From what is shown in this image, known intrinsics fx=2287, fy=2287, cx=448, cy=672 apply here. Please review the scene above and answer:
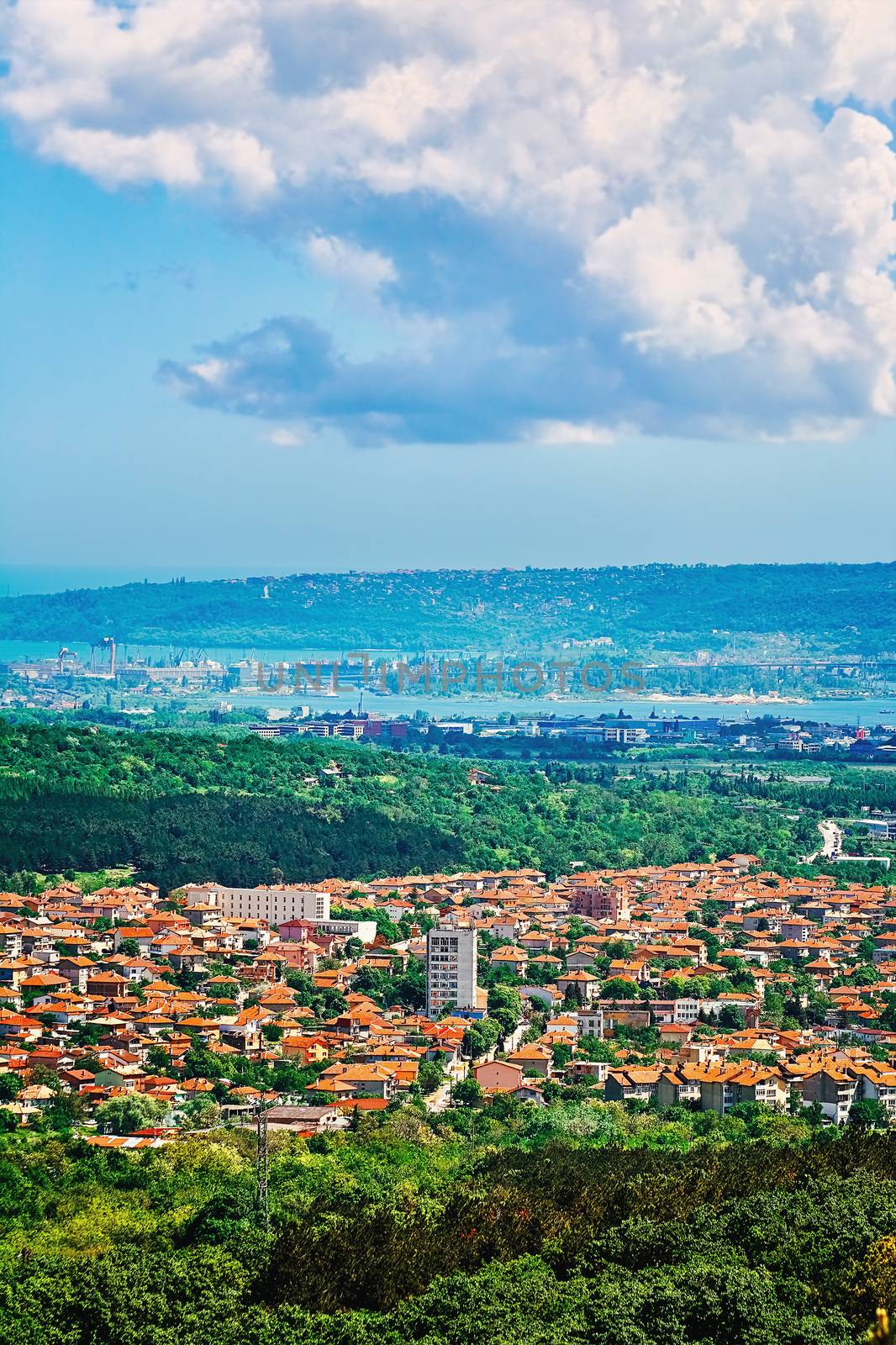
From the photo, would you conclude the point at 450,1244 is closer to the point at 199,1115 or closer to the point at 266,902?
the point at 199,1115

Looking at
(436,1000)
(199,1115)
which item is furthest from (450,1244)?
(436,1000)

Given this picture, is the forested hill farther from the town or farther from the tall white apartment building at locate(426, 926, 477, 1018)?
the tall white apartment building at locate(426, 926, 477, 1018)

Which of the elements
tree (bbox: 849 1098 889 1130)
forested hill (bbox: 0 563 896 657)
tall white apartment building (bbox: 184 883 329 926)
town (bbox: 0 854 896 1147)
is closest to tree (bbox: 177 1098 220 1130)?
town (bbox: 0 854 896 1147)

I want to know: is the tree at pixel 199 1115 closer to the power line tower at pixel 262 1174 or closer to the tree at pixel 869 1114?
the power line tower at pixel 262 1174

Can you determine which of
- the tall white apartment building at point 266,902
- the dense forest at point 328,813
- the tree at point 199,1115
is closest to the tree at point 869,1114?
the tree at point 199,1115

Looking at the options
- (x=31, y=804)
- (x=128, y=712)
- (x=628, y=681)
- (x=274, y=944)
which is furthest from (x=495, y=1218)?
(x=628, y=681)
